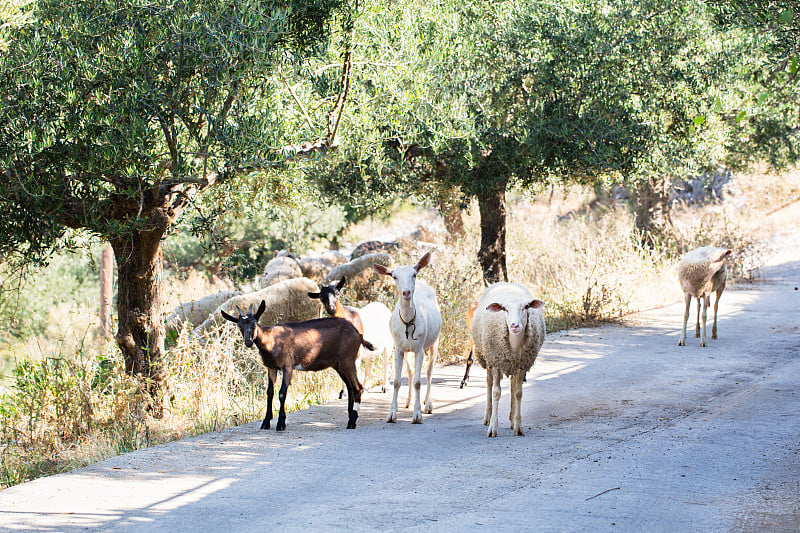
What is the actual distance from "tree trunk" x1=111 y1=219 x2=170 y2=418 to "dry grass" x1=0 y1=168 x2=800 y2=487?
210 mm

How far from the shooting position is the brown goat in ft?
25.6

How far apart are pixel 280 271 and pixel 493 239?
20.0ft

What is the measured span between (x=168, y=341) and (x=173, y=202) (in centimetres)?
706

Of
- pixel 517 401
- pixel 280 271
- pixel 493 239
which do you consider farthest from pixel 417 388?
pixel 280 271

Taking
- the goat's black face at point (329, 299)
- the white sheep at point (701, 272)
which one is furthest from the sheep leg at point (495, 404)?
the white sheep at point (701, 272)

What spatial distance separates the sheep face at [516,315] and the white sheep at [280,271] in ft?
39.5

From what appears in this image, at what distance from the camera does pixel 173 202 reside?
9.25 m

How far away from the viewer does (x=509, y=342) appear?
24.7ft

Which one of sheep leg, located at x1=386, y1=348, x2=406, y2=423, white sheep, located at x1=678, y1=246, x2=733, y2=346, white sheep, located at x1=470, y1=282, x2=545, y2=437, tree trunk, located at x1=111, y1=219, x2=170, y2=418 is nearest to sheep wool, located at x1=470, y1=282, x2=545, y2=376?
white sheep, located at x1=470, y1=282, x2=545, y2=437

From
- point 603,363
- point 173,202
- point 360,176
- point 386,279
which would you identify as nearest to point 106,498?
point 173,202

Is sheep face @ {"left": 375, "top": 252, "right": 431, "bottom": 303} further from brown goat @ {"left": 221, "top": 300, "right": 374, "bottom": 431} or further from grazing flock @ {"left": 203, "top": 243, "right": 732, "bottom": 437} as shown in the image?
brown goat @ {"left": 221, "top": 300, "right": 374, "bottom": 431}

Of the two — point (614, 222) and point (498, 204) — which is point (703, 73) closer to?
point (498, 204)

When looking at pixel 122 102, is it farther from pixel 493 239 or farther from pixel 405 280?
pixel 493 239

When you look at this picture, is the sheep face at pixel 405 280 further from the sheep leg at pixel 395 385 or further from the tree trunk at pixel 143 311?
the tree trunk at pixel 143 311
